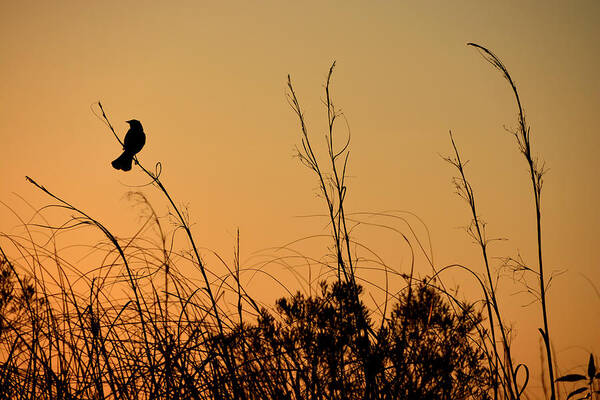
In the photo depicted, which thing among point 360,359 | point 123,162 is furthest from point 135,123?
point 360,359

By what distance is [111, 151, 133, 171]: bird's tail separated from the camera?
3377 millimetres

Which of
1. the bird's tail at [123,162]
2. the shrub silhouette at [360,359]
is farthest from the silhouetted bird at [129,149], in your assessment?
the shrub silhouette at [360,359]

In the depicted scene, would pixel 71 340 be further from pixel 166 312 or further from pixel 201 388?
pixel 201 388

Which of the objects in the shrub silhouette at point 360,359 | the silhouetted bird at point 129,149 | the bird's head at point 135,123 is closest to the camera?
the shrub silhouette at point 360,359

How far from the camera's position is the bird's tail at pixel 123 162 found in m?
3.38

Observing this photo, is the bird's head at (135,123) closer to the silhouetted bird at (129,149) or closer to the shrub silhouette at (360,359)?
the silhouetted bird at (129,149)

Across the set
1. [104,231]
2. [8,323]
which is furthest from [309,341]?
[8,323]

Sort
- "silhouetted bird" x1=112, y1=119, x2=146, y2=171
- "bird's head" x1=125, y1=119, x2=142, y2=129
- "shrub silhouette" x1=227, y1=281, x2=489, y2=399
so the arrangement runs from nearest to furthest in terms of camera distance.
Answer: "shrub silhouette" x1=227, y1=281, x2=489, y2=399 → "silhouetted bird" x1=112, y1=119, x2=146, y2=171 → "bird's head" x1=125, y1=119, x2=142, y2=129

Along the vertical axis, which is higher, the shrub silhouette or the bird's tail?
the bird's tail

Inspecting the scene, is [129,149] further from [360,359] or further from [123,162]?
[360,359]

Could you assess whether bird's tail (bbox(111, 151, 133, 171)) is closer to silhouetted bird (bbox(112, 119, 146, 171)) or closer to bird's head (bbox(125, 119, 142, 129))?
silhouetted bird (bbox(112, 119, 146, 171))

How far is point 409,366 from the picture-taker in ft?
8.27

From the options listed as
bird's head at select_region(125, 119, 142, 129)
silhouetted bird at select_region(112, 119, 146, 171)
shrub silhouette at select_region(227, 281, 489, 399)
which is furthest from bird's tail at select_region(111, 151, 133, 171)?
shrub silhouette at select_region(227, 281, 489, 399)

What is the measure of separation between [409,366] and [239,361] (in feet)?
2.33
